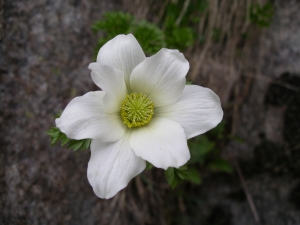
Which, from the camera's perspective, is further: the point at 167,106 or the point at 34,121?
the point at 34,121

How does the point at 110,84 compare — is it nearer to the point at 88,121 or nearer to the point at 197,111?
the point at 88,121

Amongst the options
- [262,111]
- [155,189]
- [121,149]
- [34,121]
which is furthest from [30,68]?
[262,111]

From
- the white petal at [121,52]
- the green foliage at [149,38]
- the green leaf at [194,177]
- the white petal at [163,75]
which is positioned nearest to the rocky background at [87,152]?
the green leaf at [194,177]

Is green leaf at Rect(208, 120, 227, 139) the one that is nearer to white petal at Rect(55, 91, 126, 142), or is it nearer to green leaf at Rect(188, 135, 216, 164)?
green leaf at Rect(188, 135, 216, 164)

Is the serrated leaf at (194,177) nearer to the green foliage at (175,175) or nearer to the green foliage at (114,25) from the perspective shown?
the green foliage at (175,175)

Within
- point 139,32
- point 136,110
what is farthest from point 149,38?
point 136,110

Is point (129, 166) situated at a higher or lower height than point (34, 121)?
higher

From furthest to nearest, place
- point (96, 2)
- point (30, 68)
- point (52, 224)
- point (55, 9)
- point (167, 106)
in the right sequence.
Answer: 1. point (96, 2)
2. point (55, 9)
3. point (30, 68)
4. point (52, 224)
5. point (167, 106)

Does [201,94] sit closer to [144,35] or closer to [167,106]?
[167,106]
